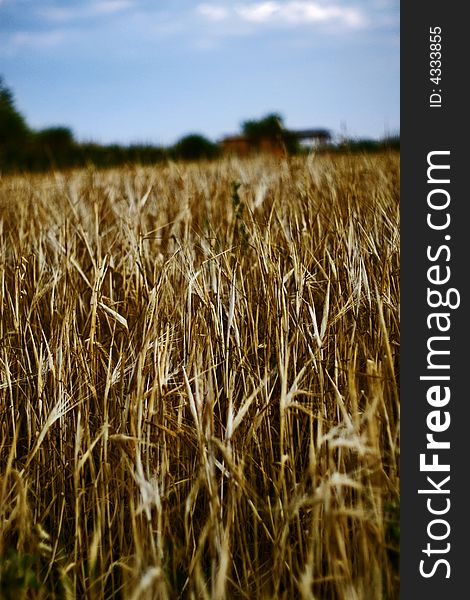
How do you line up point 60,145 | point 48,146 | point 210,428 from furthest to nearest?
point 60,145 → point 48,146 → point 210,428

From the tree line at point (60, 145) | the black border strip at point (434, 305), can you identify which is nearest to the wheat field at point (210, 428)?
the black border strip at point (434, 305)

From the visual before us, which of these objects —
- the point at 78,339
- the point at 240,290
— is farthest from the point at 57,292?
the point at 240,290

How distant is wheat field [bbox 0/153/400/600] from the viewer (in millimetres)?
Result: 946

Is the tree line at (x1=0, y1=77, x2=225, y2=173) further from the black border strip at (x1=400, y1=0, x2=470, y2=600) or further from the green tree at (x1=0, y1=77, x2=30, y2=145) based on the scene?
the black border strip at (x1=400, y1=0, x2=470, y2=600)

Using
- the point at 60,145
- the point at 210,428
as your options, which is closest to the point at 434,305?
the point at 210,428

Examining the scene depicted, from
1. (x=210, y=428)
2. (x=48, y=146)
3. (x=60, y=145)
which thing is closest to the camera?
(x=210, y=428)

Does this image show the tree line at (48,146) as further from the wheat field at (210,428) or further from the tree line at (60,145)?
the wheat field at (210,428)

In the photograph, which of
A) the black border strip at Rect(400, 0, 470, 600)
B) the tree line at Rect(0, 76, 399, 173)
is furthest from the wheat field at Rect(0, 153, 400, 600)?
the tree line at Rect(0, 76, 399, 173)

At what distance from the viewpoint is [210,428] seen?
3.42 feet

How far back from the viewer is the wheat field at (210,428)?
946 millimetres

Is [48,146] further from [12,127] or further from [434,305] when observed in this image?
[434,305]

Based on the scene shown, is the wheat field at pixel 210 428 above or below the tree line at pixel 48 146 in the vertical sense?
below

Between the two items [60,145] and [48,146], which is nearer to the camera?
[48,146]

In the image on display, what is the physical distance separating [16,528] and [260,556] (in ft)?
1.46
